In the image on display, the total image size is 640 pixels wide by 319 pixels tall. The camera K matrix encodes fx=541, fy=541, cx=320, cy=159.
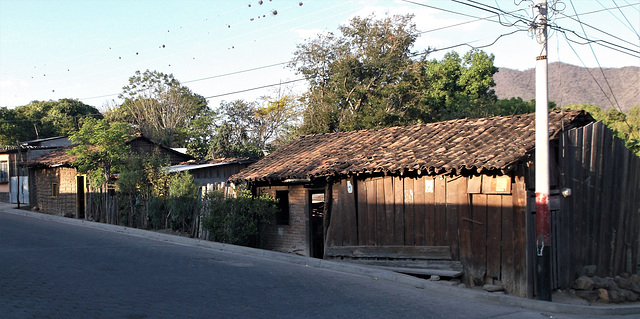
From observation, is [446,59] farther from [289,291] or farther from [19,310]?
[19,310]

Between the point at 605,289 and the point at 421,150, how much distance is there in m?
5.23

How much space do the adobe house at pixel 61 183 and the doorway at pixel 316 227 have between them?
11.3 m

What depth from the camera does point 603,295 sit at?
11008mm

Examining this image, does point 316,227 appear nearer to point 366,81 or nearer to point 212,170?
point 212,170

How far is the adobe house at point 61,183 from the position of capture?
91.7 feet

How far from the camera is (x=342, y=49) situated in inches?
1412

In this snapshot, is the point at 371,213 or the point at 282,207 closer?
the point at 371,213

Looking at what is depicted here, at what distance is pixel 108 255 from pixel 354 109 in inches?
904

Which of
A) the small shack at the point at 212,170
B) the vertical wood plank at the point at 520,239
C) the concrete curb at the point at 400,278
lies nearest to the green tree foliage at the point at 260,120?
the small shack at the point at 212,170

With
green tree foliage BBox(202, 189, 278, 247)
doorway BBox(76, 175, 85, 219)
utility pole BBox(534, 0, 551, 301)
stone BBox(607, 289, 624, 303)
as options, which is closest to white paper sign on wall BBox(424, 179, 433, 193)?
utility pole BBox(534, 0, 551, 301)

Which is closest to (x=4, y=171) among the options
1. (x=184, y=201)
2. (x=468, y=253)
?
(x=184, y=201)

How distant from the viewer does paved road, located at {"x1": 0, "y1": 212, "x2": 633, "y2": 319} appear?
8.40 meters

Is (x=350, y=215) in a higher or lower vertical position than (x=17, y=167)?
lower

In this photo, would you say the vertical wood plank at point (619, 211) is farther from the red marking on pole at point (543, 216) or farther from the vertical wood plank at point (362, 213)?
the vertical wood plank at point (362, 213)
